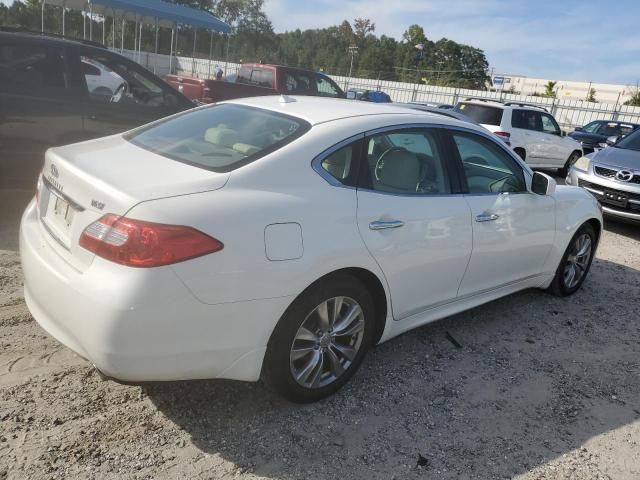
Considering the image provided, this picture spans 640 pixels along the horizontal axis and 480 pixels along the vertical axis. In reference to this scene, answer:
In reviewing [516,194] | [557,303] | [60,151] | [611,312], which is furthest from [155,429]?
[611,312]

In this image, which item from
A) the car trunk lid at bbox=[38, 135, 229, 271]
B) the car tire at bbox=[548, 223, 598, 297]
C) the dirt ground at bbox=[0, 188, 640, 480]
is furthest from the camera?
the car tire at bbox=[548, 223, 598, 297]

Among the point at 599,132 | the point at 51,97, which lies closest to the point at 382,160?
the point at 51,97

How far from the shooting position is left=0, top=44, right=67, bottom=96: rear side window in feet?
17.0

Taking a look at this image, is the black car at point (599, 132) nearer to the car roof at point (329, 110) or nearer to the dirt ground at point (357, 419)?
the dirt ground at point (357, 419)

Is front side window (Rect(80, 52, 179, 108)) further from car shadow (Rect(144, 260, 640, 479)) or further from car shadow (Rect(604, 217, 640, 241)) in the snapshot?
car shadow (Rect(604, 217, 640, 241))

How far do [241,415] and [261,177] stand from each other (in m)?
1.25

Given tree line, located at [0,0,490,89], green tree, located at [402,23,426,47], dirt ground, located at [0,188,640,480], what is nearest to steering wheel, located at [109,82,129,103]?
dirt ground, located at [0,188,640,480]

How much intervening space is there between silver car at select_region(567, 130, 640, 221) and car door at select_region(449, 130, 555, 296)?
3875mm

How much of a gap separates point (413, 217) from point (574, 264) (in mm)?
2566

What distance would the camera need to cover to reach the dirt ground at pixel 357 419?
252 cm

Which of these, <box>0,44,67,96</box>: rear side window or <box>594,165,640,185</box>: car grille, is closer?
<box>0,44,67,96</box>: rear side window

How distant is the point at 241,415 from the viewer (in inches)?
113

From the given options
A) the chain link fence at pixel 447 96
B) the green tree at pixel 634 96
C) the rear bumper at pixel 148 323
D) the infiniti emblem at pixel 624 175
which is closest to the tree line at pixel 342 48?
the green tree at pixel 634 96

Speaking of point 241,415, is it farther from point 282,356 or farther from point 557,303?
point 557,303
